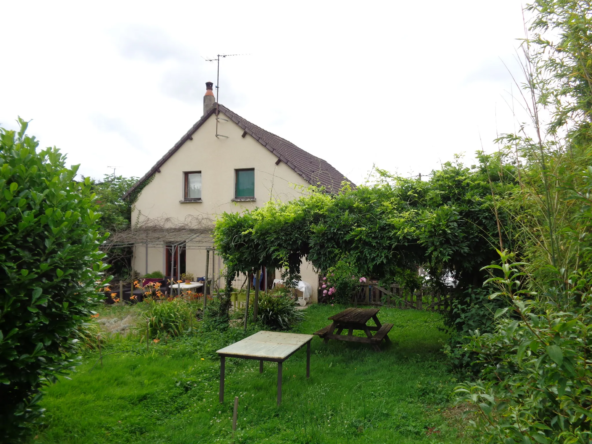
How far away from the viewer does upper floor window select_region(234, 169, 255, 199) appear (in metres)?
14.2

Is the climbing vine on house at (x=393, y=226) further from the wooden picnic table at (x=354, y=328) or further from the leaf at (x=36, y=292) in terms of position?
the leaf at (x=36, y=292)

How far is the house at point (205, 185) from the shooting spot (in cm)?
1373

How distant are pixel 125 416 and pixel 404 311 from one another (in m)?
9.28

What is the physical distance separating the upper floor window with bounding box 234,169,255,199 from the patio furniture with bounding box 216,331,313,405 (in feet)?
28.6

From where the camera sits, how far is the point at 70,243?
11.3 feet

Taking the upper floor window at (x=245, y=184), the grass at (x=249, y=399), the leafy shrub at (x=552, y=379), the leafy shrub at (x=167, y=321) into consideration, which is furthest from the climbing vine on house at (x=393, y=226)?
the upper floor window at (x=245, y=184)

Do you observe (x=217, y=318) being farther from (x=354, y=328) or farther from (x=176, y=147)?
(x=176, y=147)

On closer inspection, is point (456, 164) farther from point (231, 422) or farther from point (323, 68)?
point (231, 422)

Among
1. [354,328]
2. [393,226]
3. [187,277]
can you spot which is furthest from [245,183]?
[393,226]

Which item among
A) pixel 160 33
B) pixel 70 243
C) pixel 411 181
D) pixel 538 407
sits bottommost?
pixel 538 407

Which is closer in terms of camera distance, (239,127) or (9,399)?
(9,399)

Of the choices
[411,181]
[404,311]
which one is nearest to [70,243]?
[411,181]

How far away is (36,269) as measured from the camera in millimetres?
3059

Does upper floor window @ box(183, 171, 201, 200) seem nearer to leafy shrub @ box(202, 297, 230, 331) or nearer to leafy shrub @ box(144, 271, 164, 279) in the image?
leafy shrub @ box(144, 271, 164, 279)
